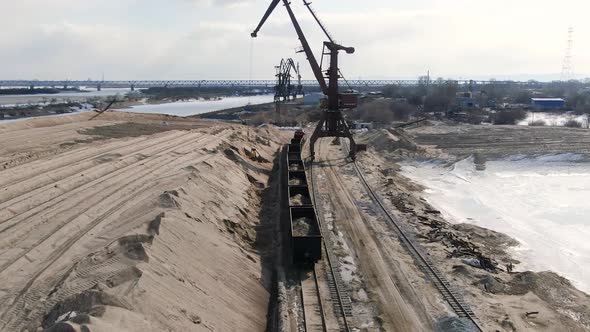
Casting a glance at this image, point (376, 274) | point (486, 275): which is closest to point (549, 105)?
point (486, 275)

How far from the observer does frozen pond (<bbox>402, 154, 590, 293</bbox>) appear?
21.9 m

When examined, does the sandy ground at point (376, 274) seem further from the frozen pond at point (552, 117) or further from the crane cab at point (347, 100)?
the frozen pond at point (552, 117)

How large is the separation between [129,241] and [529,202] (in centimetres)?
2535

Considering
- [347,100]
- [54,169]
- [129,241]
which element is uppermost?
[347,100]

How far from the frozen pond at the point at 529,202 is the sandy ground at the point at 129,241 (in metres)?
11.2

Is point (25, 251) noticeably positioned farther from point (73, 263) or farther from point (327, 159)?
point (327, 159)

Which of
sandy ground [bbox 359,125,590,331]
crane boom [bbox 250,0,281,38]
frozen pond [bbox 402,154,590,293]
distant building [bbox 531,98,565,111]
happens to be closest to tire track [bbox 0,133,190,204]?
sandy ground [bbox 359,125,590,331]

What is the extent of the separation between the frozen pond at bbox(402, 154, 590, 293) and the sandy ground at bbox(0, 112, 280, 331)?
11.2 meters

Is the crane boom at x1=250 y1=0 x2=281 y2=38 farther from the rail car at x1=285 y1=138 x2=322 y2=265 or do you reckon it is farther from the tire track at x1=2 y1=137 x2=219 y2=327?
the tire track at x1=2 y1=137 x2=219 y2=327

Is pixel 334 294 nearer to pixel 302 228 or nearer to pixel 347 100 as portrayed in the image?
pixel 302 228

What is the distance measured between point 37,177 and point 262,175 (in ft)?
45.5

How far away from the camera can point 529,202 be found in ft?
104

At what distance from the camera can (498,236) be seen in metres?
23.8

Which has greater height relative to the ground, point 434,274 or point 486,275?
point 434,274
